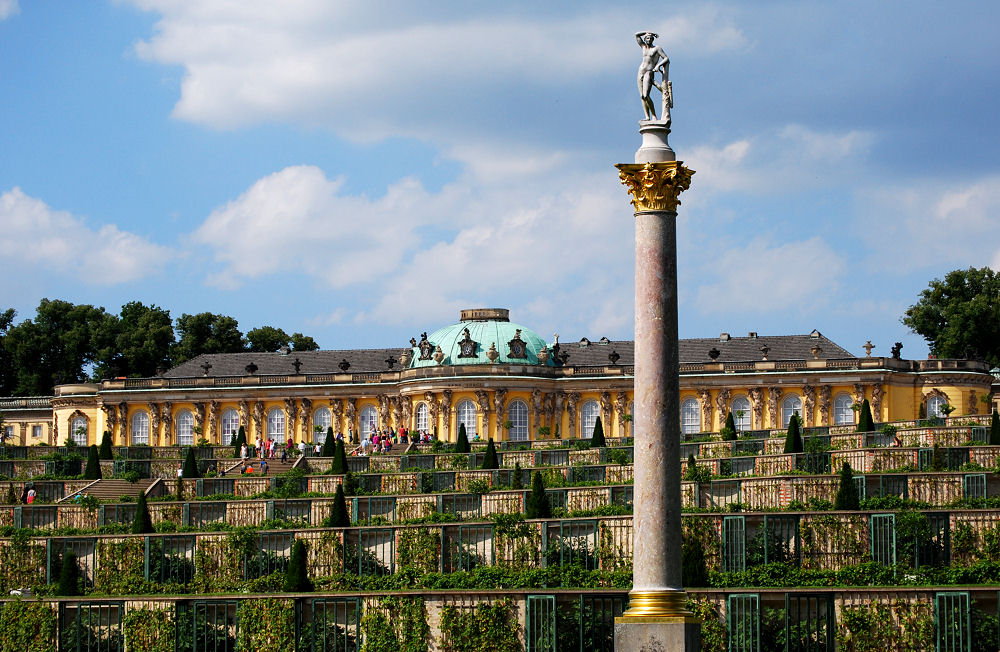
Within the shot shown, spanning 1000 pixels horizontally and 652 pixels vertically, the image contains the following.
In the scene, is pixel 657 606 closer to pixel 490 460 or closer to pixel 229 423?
pixel 490 460

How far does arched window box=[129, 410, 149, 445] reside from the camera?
328ft

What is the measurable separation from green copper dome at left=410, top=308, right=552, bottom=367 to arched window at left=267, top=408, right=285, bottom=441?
815 cm

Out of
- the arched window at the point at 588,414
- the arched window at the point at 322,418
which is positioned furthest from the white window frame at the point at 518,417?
the arched window at the point at 322,418

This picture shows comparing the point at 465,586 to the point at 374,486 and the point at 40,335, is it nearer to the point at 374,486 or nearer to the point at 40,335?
the point at 374,486

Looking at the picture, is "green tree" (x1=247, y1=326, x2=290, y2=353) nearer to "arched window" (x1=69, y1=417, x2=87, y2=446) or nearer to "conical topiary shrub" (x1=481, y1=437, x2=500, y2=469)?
"arched window" (x1=69, y1=417, x2=87, y2=446)

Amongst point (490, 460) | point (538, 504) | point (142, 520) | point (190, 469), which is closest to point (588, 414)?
point (190, 469)

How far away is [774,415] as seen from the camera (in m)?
93.8

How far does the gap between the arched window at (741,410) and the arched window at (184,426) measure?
31.3 m

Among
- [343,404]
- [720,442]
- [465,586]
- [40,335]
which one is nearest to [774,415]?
[343,404]

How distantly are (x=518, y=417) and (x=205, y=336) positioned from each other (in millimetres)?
31267

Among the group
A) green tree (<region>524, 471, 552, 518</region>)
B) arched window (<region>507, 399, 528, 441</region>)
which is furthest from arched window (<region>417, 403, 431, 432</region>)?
green tree (<region>524, 471, 552, 518</region>)

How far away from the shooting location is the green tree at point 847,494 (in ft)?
128

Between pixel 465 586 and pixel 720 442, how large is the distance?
24619 millimetres

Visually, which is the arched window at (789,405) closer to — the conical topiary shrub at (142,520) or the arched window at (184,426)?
the arched window at (184,426)
